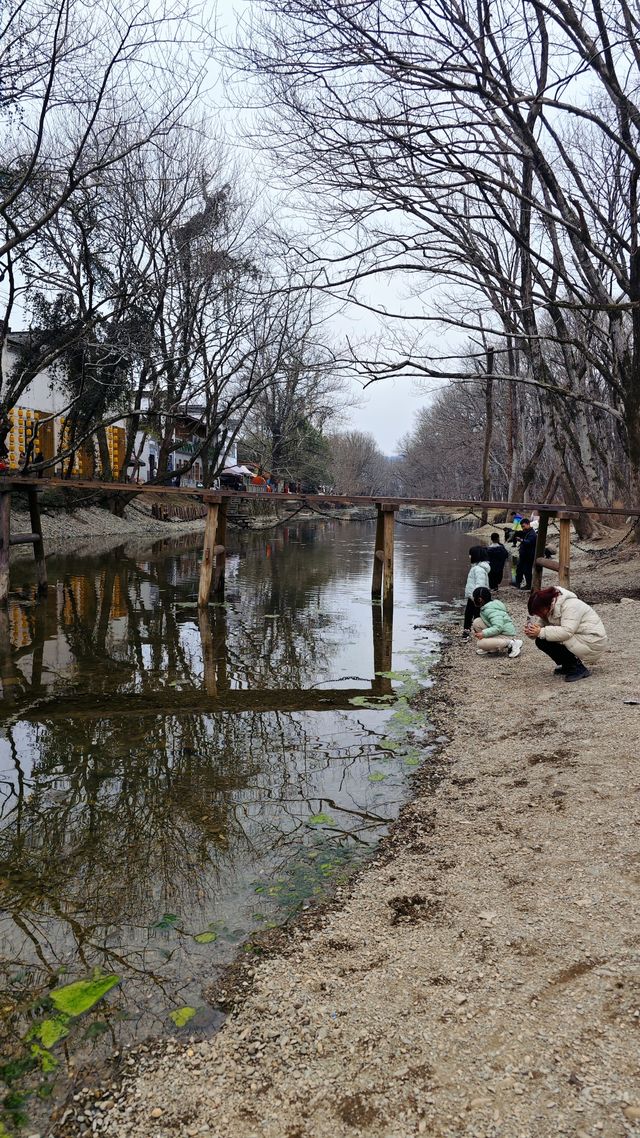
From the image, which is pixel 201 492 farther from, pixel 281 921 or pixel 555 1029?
pixel 555 1029

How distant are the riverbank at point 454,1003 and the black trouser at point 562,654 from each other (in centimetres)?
268

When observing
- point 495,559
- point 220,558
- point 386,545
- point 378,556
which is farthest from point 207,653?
point 495,559

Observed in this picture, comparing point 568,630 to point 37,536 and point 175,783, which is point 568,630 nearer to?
point 175,783

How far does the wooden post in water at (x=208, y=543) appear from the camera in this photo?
13.2 meters

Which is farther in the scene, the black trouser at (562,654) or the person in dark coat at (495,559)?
the person in dark coat at (495,559)

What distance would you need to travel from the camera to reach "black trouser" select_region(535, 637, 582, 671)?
7609mm

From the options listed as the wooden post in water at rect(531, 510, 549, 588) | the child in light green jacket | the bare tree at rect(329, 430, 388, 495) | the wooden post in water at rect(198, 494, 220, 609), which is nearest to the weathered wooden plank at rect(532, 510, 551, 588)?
the wooden post in water at rect(531, 510, 549, 588)

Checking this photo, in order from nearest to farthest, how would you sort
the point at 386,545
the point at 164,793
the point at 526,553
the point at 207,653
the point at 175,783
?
the point at 164,793 → the point at 175,783 → the point at 207,653 → the point at 386,545 → the point at 526,553

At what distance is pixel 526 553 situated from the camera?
55.8 feet

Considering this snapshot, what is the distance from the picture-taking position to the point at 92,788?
18.3ft

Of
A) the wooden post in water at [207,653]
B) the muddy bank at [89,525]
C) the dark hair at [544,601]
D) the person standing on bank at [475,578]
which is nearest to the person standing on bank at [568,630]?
the dark hair at [544,601]

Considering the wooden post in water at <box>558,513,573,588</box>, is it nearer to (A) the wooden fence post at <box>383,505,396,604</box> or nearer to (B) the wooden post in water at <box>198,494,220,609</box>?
(A) the wooden fence post at <box>383,505,396,604</box>

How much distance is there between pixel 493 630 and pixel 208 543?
592cm

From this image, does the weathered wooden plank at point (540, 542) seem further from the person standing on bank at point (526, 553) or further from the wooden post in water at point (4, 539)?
the wooden post in water at point (4, 539)
